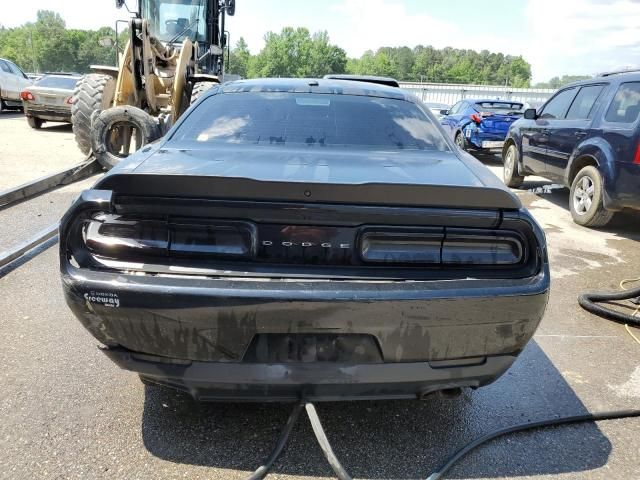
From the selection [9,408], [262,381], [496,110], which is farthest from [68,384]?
[496,110]

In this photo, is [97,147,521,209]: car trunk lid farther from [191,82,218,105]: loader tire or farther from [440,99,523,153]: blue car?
[440,99,523,153]: blue car

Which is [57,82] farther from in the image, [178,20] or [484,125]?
[484,125]

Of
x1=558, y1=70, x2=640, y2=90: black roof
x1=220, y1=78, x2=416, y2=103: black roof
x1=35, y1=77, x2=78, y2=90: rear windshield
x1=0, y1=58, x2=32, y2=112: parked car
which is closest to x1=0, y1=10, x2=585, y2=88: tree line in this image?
x1=0, y1=58, x2=32, y2=112: parked car

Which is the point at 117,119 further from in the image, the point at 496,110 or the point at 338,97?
the point at 496,110

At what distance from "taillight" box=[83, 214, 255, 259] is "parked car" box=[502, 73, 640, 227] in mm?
5306

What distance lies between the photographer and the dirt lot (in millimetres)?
2334

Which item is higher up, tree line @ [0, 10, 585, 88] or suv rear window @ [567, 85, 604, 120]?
suv rear window @ [567, 85, 604, 120]

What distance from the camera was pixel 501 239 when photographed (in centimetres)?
223

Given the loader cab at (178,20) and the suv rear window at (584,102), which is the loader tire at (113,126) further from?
the suv rear window at (584,102)

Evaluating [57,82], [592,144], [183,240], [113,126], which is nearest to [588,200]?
[592,144]

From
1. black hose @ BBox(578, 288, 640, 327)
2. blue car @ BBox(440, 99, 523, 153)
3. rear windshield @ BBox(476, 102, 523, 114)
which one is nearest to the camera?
black hose @ BBox(578, 288, 640, 327)

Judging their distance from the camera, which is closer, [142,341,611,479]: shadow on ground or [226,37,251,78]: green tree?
[142,341,611,479]: shadow on ground

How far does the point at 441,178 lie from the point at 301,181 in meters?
0.67

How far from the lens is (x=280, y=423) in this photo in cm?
262
